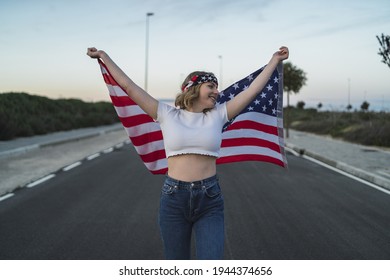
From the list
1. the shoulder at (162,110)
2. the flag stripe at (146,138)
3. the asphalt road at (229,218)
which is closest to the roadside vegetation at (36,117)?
the asphalt road at (229,218)

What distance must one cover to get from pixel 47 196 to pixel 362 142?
1671cm

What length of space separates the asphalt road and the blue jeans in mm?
1907

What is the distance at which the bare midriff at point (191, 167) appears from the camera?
320 centimetres

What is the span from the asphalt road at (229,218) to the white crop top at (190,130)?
218cm

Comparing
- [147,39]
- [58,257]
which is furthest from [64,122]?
[58,257]

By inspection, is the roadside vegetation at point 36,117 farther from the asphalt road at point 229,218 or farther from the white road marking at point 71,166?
the asphalt road at point 229,218

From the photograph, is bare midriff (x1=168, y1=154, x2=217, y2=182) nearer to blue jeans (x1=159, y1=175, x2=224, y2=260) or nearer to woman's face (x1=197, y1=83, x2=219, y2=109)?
blue jeans (x1=159, y1=175, x2=224, y2=260)

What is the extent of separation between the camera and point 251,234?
5.98 metres

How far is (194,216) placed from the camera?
3182 millimetres

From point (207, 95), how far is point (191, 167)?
1.71 ft

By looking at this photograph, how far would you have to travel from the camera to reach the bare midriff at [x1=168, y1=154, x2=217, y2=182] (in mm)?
3199

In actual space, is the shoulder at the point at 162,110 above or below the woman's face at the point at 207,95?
below

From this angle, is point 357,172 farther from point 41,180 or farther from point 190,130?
point 190,130

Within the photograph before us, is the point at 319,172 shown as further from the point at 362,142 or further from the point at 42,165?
the point at 362,142
